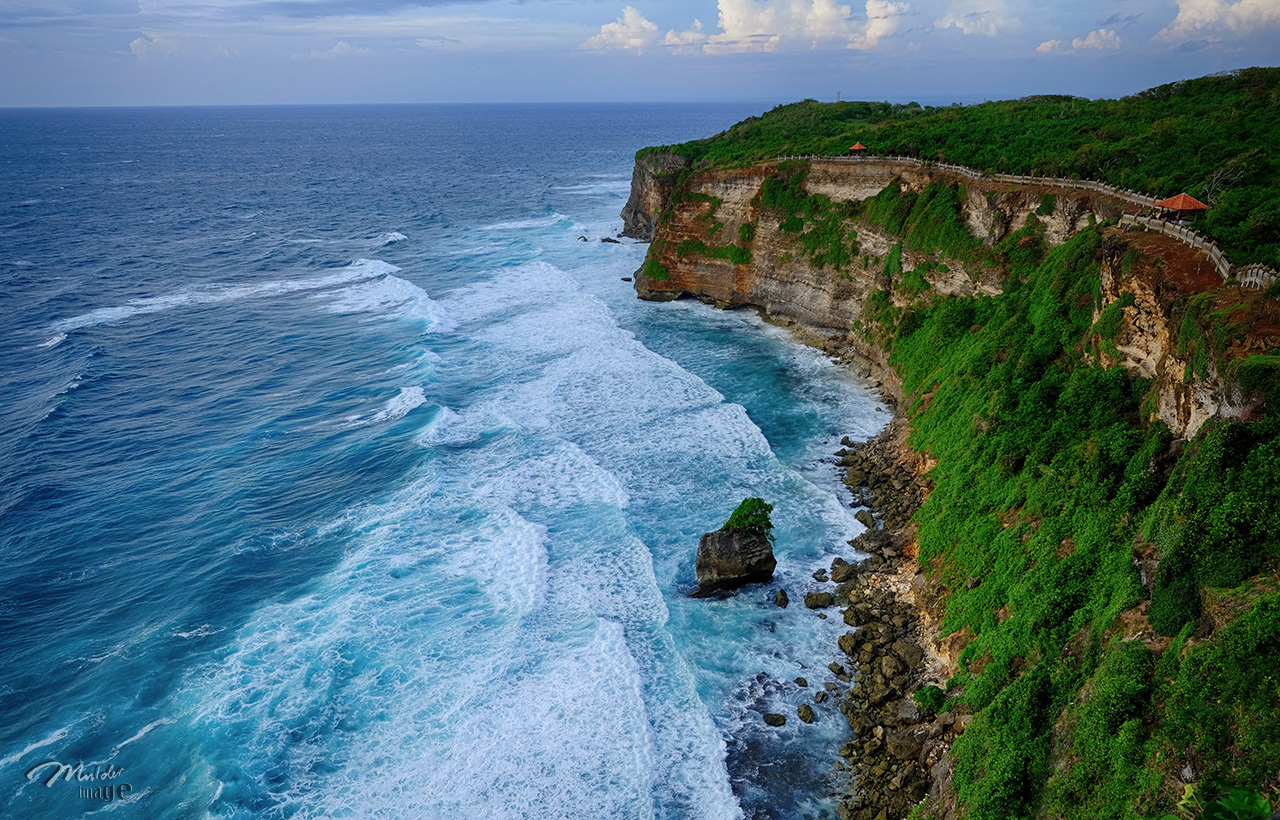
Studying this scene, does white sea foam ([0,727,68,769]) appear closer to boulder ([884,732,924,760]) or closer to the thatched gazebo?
boulder ([884,732,924,760])

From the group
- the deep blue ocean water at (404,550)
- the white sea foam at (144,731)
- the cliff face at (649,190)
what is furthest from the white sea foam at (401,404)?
the cliff face at (649,190)

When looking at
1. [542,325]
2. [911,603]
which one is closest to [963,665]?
[911,603]

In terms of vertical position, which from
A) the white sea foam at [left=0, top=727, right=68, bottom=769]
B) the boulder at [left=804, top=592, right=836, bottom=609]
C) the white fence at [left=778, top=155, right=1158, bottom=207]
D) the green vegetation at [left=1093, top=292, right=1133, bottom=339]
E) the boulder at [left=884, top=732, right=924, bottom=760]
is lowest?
the white sea foam at [left=0, top=727, right=68, bottom=769]

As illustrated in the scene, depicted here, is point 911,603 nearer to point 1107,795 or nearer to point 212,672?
point 1107,795

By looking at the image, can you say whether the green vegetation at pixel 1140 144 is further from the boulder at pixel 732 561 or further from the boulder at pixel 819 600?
the boulder at pixel 732 561

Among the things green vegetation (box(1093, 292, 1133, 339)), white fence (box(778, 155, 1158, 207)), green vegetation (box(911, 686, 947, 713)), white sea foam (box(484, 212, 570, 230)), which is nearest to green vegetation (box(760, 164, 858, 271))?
white fence (box(778, 155, 1158, 207))

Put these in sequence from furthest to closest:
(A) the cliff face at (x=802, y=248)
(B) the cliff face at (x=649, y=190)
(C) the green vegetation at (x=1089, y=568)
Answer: (B) the cliff face at (x=649, y=190)
(A) the cliff face at (x=802, y=248)
(C) the green vegetation at (x=1089, y=568)
